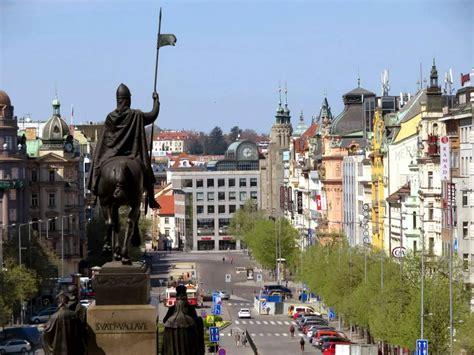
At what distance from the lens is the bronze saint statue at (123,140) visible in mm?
28703

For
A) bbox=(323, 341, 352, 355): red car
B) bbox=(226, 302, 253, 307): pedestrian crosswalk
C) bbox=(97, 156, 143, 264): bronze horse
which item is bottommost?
bbox=(226, 302, 253, 307): pedestrian crosswalk

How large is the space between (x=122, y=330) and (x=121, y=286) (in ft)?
2.35

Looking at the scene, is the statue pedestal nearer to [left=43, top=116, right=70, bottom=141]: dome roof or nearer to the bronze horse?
the bronze horse

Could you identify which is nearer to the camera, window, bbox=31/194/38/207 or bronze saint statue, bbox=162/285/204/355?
bronze saint statue, bbox=162/285/204/355

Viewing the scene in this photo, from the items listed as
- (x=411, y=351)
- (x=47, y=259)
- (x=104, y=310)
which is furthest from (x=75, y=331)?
(x=47, y=259)

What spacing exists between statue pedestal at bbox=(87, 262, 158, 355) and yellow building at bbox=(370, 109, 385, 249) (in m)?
125

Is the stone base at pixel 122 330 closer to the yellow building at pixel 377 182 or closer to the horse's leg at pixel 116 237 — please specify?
the horse's leg at pixel 116 237

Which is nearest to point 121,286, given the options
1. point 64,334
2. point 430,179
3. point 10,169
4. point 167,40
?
point 64,334

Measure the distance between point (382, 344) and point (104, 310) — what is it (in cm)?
7254

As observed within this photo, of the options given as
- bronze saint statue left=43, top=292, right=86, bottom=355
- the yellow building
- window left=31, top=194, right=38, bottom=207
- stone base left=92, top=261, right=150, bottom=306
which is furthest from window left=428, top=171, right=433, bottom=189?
bronze saint statue left=43, top=292, right=86, bottom=355

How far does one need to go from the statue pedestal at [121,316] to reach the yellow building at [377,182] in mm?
125246

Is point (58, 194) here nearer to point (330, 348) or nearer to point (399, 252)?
point (399, 252)

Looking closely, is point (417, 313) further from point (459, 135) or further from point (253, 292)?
point (253, 292)

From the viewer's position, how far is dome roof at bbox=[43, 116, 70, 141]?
185000 millimetres
